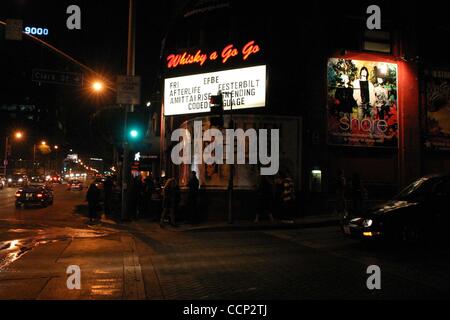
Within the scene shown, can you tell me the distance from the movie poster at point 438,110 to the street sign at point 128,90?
1296 cm

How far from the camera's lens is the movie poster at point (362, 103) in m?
20.1

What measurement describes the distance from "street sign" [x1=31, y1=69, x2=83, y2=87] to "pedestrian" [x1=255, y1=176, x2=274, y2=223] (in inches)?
297

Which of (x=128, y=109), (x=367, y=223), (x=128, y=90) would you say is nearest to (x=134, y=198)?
(x=128, y=109)

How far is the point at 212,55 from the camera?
21016 mm

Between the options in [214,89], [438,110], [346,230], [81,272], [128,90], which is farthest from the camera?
[438,110]

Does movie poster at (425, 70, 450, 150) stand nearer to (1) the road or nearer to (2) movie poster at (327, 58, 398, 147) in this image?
(2) movie poster at (327, 58, 398, 147)

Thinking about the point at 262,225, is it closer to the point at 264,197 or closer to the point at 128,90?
the point at 264,197

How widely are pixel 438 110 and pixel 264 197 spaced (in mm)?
10193

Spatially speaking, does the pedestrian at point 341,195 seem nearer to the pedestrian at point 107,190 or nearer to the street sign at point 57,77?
the pedestrian at point 107,190

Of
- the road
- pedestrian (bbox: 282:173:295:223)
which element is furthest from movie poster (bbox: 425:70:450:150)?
the road

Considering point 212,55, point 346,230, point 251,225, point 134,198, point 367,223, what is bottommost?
point 251,225

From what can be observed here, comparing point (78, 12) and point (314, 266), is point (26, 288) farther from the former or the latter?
point (78, 12)

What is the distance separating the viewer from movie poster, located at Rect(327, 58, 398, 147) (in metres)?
20.1

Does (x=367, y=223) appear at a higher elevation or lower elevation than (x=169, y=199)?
lower
